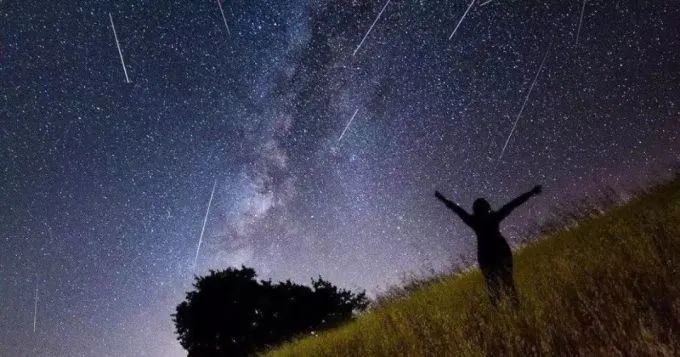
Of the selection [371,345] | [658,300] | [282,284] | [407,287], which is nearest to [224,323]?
[282,284]

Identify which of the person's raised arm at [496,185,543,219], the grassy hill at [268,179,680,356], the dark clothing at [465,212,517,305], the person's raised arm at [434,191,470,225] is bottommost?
the grassy hill at [268,179,680,356]

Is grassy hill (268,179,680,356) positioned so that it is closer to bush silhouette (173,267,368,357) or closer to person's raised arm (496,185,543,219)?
person's raised arm (496,185,543,219)

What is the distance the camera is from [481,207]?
6.07 meters

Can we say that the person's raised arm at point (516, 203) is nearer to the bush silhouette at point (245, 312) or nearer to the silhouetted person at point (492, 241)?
the silhouetted person at point (492, 241)

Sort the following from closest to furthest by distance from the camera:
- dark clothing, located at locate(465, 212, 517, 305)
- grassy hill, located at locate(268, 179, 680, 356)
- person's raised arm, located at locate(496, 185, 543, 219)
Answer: grassy hill, located at locate(268, 179, 680, 356)
dark clothing, located at locate(465, 212, 517, 305)
person's raised arm, located at locate(496, 185, 543, 219)

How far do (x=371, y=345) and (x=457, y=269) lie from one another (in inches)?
204

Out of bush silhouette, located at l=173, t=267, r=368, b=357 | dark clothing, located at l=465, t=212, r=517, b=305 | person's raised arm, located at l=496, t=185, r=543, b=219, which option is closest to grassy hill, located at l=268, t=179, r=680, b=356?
dark clothing, located at l=465, t=212, r=517, b=305

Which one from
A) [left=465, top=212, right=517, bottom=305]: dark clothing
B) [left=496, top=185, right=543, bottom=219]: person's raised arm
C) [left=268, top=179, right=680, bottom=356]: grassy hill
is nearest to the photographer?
[left=268, top=179, right=680, bottom=356]: grassy hill

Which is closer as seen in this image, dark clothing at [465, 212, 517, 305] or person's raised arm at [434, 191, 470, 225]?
dark clothing at [465, 212, 517, 305]

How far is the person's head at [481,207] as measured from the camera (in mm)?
6055

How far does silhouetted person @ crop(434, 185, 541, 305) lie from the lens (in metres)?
5.51

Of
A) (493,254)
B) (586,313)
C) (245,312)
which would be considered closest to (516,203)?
(493,254)

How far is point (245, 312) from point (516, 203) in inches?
869

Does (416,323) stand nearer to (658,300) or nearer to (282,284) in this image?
(658,300)
